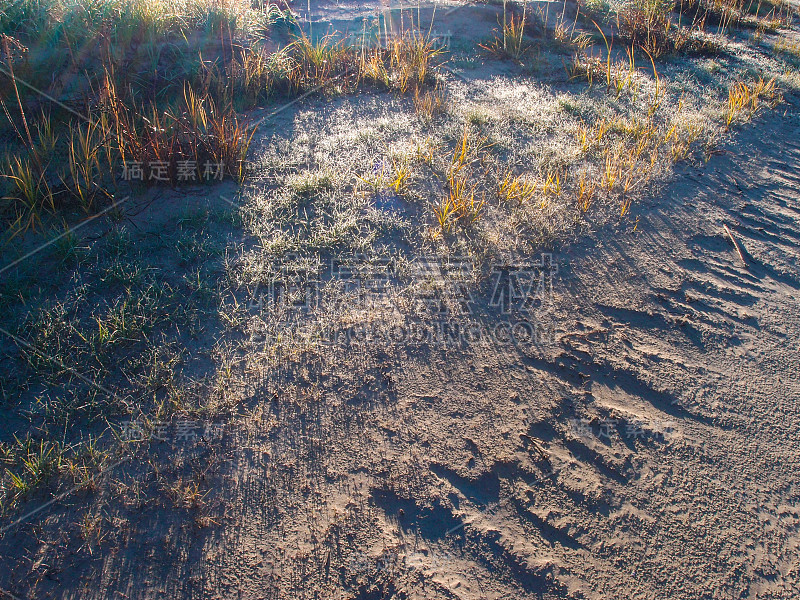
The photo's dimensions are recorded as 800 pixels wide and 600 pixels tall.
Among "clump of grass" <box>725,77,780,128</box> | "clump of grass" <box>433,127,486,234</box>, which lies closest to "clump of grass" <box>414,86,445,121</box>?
"clump of grass" <box>433,127,486,234</box>

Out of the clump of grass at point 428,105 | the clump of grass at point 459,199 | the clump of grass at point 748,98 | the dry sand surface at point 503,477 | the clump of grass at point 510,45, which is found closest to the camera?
the dry sand surface at point 503,477

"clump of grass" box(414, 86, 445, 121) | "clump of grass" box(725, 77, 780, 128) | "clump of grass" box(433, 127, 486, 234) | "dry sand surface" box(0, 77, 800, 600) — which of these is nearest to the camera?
"dry sand surface" box(0, 77, 800, 600)

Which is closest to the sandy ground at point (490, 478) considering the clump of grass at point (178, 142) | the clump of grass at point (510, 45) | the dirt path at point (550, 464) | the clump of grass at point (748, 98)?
the dirt path at point (550, 464)

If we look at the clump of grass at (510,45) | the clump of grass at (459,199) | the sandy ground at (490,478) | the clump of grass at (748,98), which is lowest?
the sandy ground at (490,478)

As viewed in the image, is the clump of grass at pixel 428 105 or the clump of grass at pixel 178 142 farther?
the clump of grass at pixel 428 105

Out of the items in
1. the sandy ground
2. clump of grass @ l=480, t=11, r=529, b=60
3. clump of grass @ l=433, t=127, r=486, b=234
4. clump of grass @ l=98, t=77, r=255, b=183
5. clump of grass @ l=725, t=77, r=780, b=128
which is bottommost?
the sandy ground

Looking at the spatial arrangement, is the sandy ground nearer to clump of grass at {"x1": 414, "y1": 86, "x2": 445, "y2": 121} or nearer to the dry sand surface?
the dry sand surface

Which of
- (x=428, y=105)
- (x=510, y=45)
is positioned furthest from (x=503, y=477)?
(x=510, y=45)

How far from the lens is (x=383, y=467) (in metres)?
2.19

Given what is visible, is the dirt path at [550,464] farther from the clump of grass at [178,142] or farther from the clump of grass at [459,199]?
the clump of grass at [178,142]

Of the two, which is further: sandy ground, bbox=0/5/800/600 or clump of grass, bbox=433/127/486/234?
clump of grass, bbox=433/127/486/234

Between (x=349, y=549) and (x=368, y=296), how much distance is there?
1.41 metres

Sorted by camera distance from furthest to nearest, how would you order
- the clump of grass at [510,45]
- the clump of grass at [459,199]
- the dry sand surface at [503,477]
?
the clump of grass at [510,45] < the clump of grass at [459,199] < the dry sand surface at [503,477]

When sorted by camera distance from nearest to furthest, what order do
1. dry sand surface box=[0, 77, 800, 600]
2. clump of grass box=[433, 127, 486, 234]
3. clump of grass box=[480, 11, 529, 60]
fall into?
dry sand surface box=[0, 77, 800, 600]
clump of grass box=[433, 127, 486, 234]
clump of grass box=[480, 11, 529, 60]
